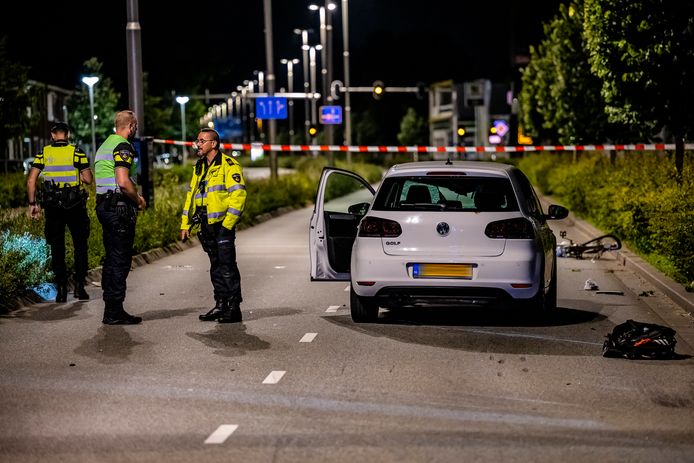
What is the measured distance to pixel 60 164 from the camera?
13.2 m

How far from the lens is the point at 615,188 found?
2028cm

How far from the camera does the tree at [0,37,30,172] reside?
179ft

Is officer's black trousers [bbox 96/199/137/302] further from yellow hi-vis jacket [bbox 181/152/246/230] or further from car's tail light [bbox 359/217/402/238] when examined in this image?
car's tail light [bbox 359/217/402/238]

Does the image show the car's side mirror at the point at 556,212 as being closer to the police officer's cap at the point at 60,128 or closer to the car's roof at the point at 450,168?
the car's roof at the point at 450,168

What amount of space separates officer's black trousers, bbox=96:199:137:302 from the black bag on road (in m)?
4.43

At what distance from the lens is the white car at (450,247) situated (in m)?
11.1

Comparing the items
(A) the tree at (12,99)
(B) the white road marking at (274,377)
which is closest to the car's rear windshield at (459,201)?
(B) the white road marking at (274,377)

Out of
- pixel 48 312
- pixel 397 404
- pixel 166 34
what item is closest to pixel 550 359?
pixel 397 404

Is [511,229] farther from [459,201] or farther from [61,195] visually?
[61,195]

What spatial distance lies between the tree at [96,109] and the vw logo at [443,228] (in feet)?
219

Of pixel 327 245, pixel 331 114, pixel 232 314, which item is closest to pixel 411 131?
pixel 331 114

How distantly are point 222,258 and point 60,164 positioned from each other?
246 cm

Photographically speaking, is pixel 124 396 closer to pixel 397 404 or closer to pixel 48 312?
pixel 397 404

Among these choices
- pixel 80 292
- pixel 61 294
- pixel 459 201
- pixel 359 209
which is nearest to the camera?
pixel 459 201
